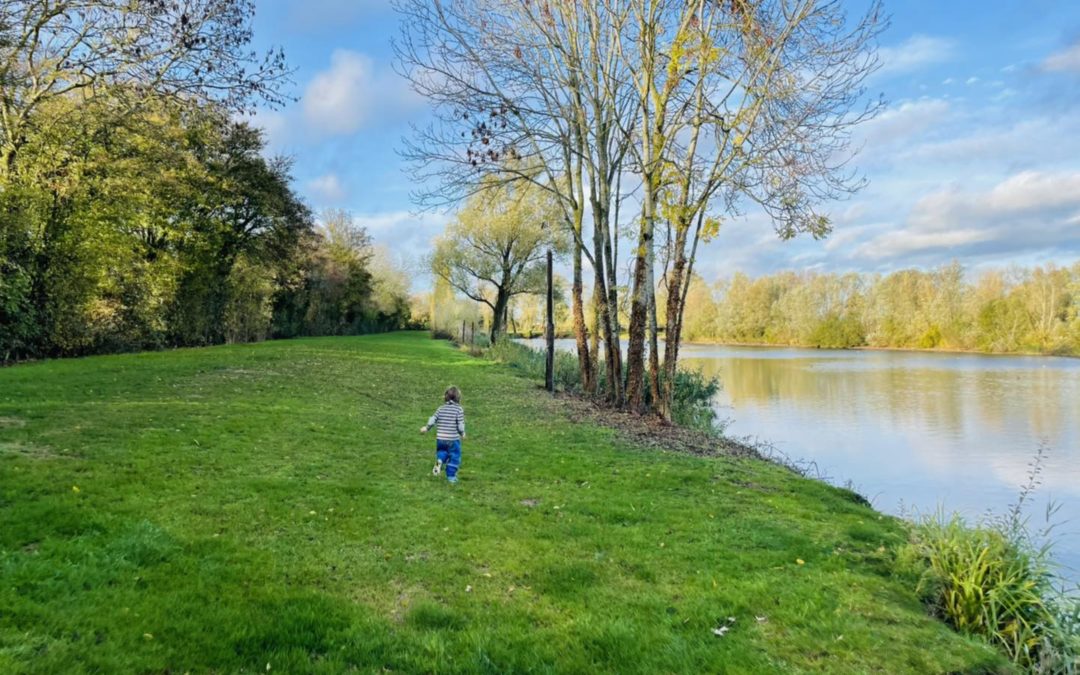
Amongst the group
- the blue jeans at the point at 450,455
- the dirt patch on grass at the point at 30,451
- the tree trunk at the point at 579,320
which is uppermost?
the tree trunk at the point at 579,320

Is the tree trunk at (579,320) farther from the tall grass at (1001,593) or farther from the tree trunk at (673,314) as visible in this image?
the tall grass at (1001,593)

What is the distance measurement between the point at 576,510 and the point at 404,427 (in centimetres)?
513

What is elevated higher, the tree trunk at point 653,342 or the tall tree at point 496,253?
the tall tree at point 496,253

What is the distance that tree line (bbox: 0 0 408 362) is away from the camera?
10.0 meters

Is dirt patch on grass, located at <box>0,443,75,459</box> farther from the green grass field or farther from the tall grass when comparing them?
the tall grass

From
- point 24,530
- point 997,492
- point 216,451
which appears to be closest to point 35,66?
point 216,451

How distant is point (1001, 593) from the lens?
4.17 m

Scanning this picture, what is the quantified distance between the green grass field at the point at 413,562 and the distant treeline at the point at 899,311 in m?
57.4

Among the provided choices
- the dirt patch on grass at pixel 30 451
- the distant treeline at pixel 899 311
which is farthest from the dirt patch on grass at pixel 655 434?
the distant treeline at pixel 899 311

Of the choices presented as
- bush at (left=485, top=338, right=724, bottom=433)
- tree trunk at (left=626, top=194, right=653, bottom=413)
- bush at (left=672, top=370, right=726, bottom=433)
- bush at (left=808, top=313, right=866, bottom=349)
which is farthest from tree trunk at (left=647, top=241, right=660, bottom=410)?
bush at (left=808, top=313, right=866, bottom=349)

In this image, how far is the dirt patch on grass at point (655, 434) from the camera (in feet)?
33.8

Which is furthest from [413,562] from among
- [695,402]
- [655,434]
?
[695,402]

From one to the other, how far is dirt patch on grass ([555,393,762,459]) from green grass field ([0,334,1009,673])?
1.66 metres

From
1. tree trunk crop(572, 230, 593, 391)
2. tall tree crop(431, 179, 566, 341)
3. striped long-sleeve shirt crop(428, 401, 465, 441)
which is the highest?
tall tree crop(431, 179, 566, 341)
